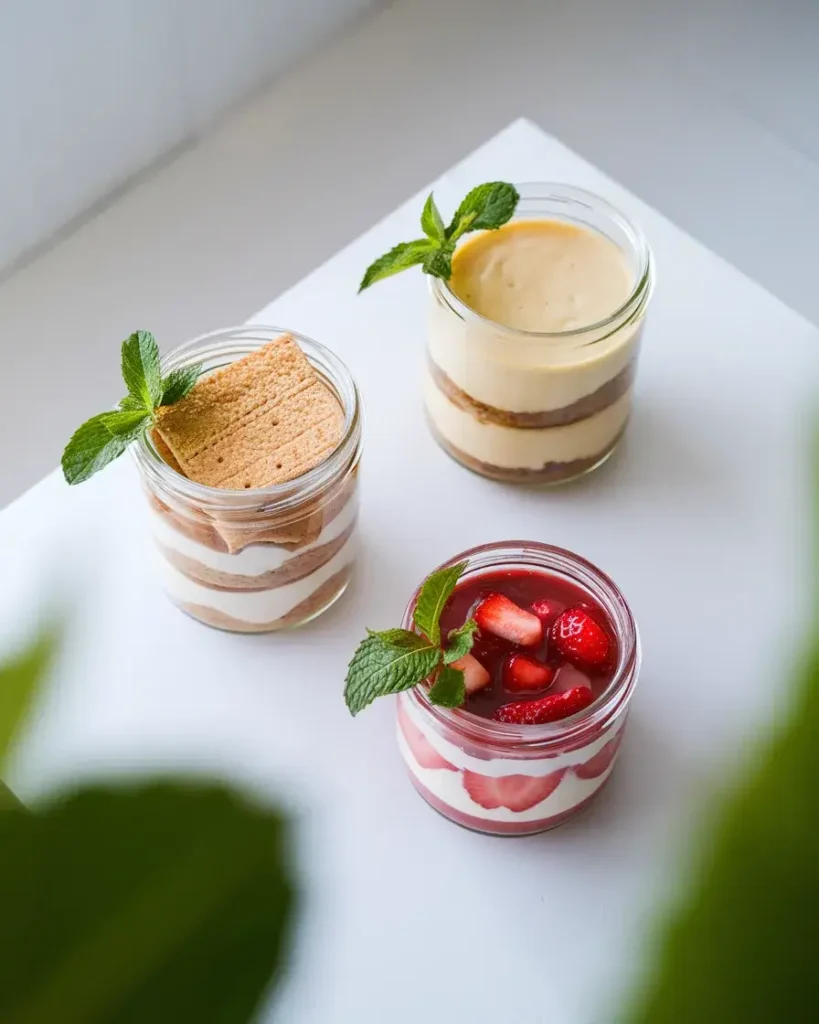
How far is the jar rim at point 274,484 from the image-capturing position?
1.09m

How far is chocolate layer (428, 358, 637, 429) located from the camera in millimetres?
1279

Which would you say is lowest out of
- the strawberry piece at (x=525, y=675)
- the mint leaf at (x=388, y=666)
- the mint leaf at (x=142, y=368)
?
the strawberry piece at (x=525, y=675)

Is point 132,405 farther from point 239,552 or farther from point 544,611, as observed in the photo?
point 544,611

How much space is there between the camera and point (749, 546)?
52.7 inches

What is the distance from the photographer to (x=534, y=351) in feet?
3.97

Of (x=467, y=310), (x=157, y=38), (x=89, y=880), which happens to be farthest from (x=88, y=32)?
(x=89, y=880)

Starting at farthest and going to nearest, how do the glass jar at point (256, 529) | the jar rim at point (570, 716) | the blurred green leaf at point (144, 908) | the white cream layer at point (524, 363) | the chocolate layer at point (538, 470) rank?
the chocolate layer at point (538, 470)
the white cream layer at point (524, 363)
the glass jar at point (256, 529)
the jar rim at point (570, 716)
the blurred green leaf at point (144, 908)

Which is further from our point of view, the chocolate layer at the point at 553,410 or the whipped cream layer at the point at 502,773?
the chocolate layer at the point at 553,410

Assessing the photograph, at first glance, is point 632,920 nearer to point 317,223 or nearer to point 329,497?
point 329,497

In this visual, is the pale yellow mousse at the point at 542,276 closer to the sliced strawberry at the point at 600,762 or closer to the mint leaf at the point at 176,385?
the mint leaf at the point at 176,385

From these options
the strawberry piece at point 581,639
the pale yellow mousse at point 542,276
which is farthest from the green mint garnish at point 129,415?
the strawberry piece at point 581,639

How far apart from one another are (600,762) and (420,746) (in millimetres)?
165

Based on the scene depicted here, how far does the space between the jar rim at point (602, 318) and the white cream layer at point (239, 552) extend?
235mm

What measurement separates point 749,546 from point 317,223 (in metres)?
1.11
